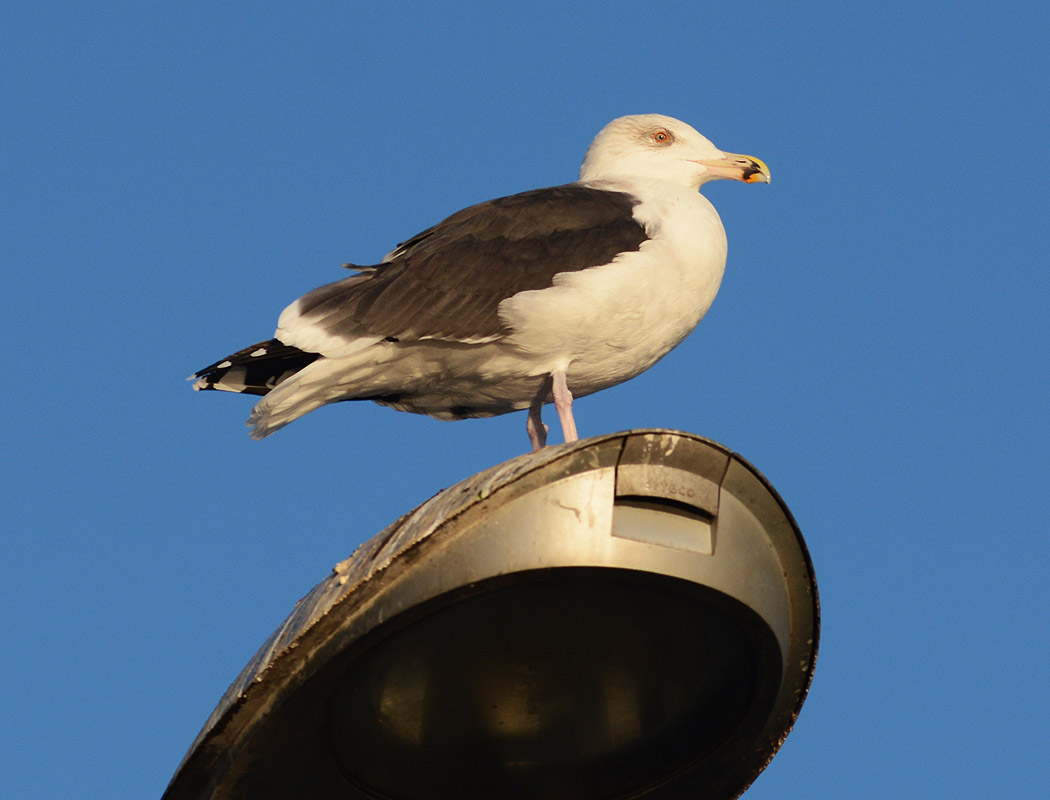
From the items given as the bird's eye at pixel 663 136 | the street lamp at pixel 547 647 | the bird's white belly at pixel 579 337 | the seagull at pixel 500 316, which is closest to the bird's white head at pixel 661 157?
the bird's eye at pixel 663 136

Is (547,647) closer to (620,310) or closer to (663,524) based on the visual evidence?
(663,524)

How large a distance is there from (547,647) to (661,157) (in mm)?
4705

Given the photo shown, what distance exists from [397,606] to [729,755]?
1.15 meters

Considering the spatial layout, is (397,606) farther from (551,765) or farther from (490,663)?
(551,765)

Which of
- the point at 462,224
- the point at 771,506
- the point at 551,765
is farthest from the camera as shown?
the point at 462,224

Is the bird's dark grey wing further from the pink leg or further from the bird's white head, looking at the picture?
the bird's white head

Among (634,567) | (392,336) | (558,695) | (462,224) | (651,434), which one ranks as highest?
(462,224)

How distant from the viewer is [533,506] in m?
3.36

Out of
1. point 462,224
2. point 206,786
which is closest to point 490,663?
point 206,786

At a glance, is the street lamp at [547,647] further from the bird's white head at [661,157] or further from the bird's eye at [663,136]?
the bird's eye at [663,136]

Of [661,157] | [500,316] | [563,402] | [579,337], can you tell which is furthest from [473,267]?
[661,157]

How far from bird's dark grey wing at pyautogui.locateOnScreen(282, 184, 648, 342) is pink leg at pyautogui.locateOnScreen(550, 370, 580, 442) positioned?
0.35 meters

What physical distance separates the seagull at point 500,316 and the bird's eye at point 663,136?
1006 millimetres

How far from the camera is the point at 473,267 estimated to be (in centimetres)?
656
